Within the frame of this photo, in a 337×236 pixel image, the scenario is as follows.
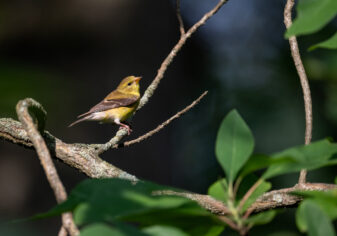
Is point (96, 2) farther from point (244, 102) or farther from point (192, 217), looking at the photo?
point (192, 217)

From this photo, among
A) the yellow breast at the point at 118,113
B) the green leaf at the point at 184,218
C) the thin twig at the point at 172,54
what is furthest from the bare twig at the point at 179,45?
the yellow breast at the point at 118,113

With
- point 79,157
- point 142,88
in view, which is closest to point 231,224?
point 79,157

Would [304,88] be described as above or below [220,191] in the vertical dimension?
above

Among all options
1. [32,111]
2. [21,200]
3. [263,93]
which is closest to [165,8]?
[263,93]

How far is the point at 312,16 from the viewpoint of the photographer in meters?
0.82

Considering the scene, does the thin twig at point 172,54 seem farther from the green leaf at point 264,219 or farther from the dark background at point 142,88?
the dark background at point 142,88

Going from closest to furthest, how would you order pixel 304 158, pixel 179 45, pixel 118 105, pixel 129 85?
pixel 304 158 → pixel 179 45 → pixel 118 105 → pixel 129 85

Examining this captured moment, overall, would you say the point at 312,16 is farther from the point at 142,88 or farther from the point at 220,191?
the point at 142,88

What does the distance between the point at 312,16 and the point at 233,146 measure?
0.31 metres

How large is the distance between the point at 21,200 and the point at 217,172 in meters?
2.73

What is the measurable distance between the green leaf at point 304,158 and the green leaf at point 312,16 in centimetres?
21

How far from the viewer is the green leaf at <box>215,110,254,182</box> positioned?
3.24 feet

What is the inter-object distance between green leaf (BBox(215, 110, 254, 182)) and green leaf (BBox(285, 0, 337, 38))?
259mm

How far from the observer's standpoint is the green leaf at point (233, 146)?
38.9 inches
